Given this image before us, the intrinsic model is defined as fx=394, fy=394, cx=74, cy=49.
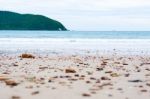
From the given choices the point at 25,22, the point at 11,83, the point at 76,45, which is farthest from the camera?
the point at 25,22

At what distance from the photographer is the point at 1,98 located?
20.1ft

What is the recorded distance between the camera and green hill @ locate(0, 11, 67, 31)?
164 m

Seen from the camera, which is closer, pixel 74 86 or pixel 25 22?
pixel 74 86

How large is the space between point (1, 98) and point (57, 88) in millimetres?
1119

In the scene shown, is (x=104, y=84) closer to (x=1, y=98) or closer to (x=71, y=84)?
(x=71, y=84)

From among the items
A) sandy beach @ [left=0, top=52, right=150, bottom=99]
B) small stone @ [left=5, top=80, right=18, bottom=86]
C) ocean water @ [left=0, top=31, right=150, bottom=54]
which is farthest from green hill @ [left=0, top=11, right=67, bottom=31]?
small stone @ [left=5, top=80, right=18, bottom=86]

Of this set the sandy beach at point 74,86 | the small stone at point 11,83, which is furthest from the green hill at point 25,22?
the small stone at point 11,83

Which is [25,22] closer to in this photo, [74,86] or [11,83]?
[11,83]

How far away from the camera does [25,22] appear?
167250mm

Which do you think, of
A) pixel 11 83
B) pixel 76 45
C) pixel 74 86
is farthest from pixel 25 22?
pixel 74 86

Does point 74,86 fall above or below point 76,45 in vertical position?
above

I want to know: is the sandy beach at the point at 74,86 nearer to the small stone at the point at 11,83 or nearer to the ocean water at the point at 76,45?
the small stone at the point at 11,83

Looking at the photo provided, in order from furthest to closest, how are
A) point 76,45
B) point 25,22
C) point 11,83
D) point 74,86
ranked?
point 25,22
point 76,45
point 11,83
point 74,86

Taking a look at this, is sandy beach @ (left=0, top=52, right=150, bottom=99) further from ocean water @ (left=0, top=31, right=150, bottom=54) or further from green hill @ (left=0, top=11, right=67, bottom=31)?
green hill @ (left=0, top=11, right=67, bottom=31)
